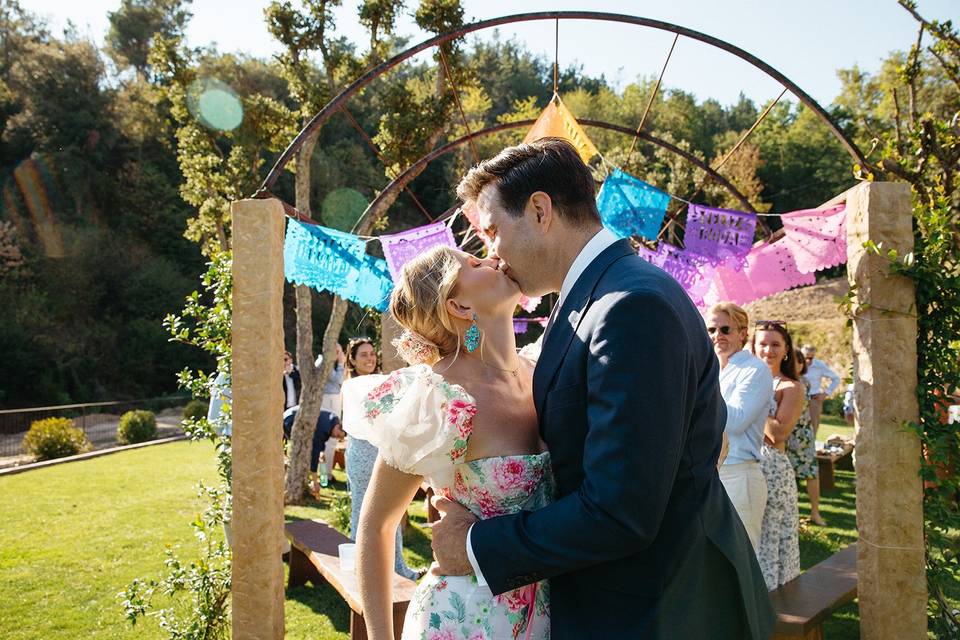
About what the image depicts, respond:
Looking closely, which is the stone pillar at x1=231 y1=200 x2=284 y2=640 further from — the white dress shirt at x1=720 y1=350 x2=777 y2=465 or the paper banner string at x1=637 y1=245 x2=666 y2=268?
the paper banner string at x1=637 y1=245 x2=666 y2=268

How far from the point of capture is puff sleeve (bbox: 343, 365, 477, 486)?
5.22 feet

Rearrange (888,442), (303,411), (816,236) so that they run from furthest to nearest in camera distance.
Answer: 1. (303,411)
2. (816,236)
3. (888,442)

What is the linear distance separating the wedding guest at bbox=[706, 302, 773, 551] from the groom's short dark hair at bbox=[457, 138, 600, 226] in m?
2.63

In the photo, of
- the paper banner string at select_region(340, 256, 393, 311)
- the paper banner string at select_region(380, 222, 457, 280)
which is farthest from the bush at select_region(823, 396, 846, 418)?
the paper banner string at select_region(340, 256, 393, 311)

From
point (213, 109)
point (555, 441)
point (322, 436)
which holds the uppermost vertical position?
point (213, 109)

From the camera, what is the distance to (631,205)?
5.51m

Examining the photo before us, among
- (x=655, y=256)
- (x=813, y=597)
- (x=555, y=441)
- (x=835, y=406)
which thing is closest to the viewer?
(x=555, y=441)

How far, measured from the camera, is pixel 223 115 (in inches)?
520

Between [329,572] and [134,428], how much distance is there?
41.6ft

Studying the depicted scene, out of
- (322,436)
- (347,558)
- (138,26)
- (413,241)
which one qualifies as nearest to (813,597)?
(347,558)

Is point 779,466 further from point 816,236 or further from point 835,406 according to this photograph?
point 835,406

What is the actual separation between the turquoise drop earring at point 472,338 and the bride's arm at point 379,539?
359 millimetres

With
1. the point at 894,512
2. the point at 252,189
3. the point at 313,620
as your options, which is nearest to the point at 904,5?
the point at 894,512

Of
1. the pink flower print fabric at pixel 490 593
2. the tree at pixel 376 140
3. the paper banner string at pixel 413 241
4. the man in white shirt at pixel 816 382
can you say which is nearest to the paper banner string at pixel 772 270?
the paper banner string at pixel 413 241
